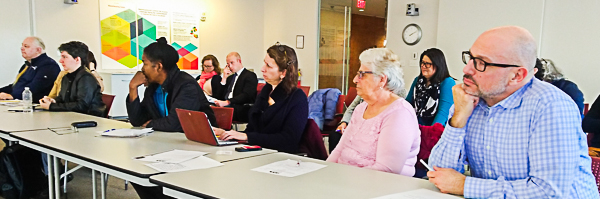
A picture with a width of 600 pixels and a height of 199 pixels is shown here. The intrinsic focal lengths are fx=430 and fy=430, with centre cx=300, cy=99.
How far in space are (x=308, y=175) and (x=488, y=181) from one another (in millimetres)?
709

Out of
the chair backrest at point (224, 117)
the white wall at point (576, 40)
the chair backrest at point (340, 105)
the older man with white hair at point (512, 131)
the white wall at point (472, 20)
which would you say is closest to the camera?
the older man with white hair at point (512, 131)

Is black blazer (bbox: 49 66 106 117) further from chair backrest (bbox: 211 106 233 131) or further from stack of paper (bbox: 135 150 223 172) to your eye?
stack of paper (bbox: 135 150 223 172)

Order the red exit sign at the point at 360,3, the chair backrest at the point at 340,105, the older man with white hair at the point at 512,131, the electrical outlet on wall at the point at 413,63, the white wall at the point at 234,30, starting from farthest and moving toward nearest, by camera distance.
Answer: the white wall at the point at 234,30
the red exit sign at the point at 360,3
the electrical outlet on wall at the point at 413,63
the chair backrest at the point at 340,105
the older man with white hair at the point at 512,131

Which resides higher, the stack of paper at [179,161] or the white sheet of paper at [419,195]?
the white sheet of paper at [419,195]

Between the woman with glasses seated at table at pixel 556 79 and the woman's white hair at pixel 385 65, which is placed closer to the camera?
the woman's white hair at pixel 385 65

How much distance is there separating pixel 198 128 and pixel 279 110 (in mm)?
571

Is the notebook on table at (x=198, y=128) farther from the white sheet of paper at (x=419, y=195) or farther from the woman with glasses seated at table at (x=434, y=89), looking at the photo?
the woman with glasses seated at table at (x=434, y=89)

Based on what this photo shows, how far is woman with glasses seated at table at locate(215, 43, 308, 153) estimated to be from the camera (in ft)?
8.89

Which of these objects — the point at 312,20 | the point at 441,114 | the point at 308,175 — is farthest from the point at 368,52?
the point at 312,20

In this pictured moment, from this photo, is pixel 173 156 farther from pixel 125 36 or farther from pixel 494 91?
pixel 125 36

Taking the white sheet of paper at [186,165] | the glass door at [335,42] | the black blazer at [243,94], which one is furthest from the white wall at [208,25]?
the white sheet of paper at [186,165]

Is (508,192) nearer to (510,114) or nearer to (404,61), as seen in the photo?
(510,114)

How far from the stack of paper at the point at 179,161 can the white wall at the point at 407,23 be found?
217 inches

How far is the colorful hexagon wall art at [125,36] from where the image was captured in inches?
308
